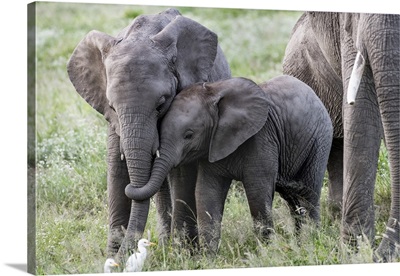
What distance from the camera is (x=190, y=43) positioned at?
6.29m

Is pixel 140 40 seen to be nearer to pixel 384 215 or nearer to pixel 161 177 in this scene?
pixel 161 177

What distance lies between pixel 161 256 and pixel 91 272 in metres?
0.42

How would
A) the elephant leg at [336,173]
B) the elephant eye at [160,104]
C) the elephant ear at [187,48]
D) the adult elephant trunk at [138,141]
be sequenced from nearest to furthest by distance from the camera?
the adult elephant trunk at [138,141] → the elephant eye at [160,104] → the elephant ear at [187,48] → the elephant leg at [336,173]

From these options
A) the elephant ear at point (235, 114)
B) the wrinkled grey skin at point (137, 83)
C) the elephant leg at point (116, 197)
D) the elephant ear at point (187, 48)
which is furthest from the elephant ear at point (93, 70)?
the elephant ear at point (235, 114)

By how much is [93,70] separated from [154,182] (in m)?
0.81

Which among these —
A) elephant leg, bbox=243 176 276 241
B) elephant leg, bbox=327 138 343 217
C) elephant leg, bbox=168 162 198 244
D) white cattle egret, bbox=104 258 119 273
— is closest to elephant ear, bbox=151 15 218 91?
elephant leg, bbox=168 162 198 244

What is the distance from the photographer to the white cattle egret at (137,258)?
5914 millimetres

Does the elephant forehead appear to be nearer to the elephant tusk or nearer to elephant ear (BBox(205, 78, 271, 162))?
elephant ear (BBox(205, 78, 271, 162))

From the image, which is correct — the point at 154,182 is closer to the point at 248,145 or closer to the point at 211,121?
the point at 211,121

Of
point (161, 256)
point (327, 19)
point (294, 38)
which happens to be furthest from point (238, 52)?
point (161, 256)

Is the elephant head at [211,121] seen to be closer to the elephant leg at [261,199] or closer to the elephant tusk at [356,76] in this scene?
the elephant leg at [261,199]

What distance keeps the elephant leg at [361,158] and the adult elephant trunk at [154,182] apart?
1.02 m

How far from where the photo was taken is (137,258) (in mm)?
5926

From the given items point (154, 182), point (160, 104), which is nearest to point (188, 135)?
point (160, 104)
